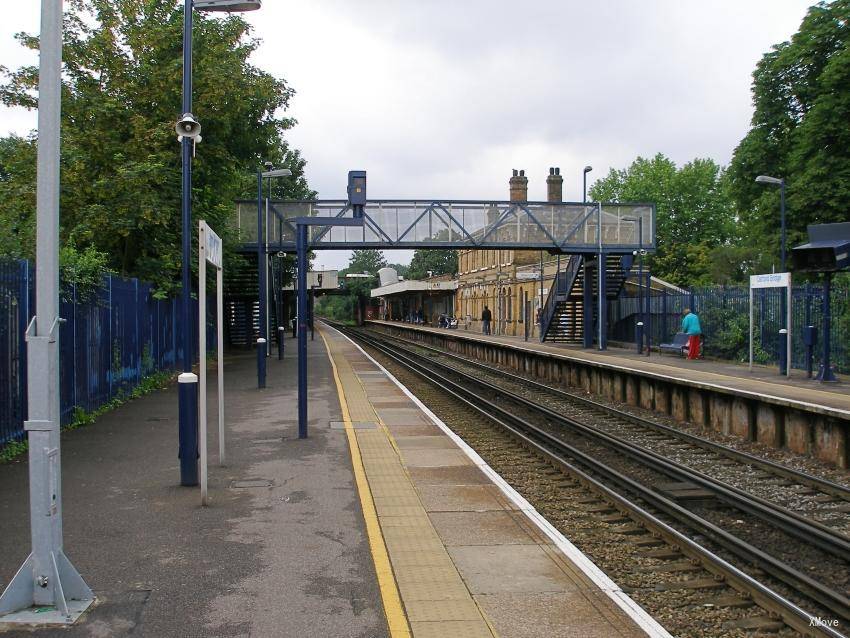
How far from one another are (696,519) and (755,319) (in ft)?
55.4

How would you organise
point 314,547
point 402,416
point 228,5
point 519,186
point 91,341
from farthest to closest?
1. point 519,186
2. point 402,416
3. point 91,341
4. point 228,5
5. point 314,547

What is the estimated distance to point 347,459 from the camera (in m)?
9.53

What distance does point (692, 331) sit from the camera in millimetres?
23750

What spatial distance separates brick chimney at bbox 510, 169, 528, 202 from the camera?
52.8 meters

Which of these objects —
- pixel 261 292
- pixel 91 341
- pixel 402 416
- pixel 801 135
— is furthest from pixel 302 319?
pixel 801 135

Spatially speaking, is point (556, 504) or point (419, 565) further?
point (556, 504)

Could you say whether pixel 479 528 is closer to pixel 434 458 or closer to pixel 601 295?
pixel 434 458

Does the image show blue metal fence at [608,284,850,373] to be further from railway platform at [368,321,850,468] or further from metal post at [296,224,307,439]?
metal post at [296,224,307,439]

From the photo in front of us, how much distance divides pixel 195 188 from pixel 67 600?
1685 centimetres

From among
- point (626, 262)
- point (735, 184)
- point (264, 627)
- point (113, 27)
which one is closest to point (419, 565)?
point (264, 627)

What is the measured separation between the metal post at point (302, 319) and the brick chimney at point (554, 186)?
41355 mm

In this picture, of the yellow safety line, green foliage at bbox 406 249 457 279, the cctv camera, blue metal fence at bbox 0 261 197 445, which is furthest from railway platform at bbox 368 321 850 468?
green foliage at bbox 406 249 457 279

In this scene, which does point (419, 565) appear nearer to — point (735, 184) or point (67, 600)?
point (67, 600)

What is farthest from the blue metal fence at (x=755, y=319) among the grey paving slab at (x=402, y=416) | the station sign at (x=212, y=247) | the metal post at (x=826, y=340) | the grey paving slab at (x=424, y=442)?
the station sign at (x=212, y=247)
